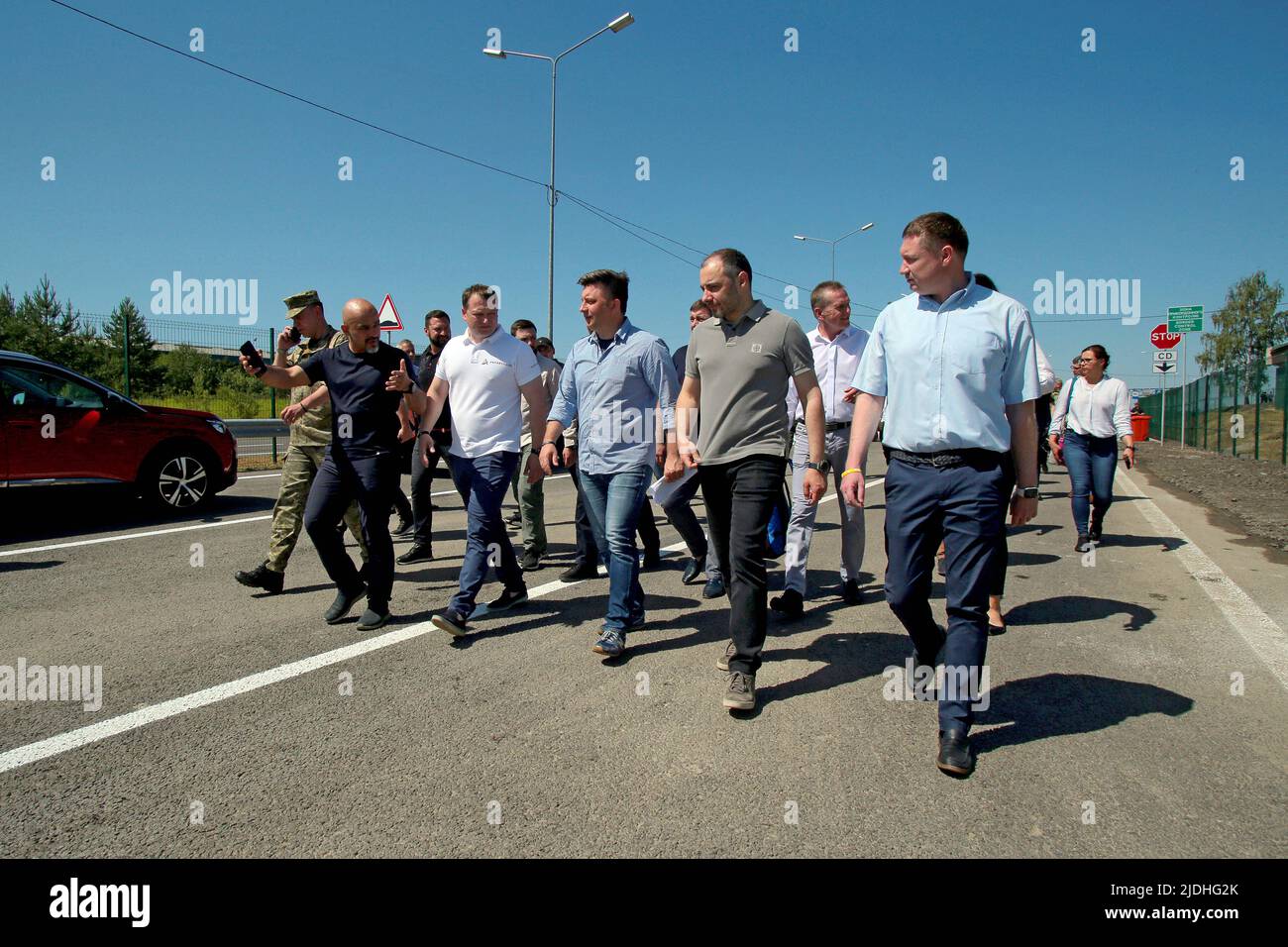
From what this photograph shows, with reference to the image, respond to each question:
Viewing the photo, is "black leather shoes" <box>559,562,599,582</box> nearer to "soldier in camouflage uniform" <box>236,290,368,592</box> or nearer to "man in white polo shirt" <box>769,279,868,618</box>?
"soldier in camouflage uniform" <box>236,290,368,592</box>

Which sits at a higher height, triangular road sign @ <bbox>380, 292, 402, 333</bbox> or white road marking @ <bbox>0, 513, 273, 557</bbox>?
triangular road sign @ <bbox>380, 292, 402, 333</bbox>

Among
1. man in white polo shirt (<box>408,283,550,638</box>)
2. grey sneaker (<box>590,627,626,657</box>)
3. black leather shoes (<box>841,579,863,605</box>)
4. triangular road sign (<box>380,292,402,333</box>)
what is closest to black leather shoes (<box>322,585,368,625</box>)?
man in white polo shirt (<box>408,283,550,638</box>)

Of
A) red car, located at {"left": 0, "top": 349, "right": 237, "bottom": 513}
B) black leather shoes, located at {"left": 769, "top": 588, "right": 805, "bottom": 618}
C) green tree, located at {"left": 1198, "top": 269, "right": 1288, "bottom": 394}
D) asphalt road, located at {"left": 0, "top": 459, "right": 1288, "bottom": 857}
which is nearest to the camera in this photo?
asphalt road, located at {"left": 0, "top": 459, "right": 1288, "bottom": 857}

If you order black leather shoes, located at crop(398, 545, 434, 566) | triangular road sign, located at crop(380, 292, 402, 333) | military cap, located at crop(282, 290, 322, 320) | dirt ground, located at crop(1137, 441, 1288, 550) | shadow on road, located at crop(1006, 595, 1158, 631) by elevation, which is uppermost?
triangular road sign, located at crop(380, 292, 402, 333)

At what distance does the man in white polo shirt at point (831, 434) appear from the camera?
505 cm

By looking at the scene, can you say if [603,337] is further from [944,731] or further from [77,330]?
[77,330]

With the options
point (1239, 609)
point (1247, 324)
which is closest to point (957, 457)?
point (1239, 609)

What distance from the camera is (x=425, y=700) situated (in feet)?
11.8

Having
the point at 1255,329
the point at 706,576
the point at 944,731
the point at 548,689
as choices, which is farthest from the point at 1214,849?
the point at 1255,329

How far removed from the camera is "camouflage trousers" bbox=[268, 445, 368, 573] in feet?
18.0

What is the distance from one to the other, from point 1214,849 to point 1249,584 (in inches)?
185

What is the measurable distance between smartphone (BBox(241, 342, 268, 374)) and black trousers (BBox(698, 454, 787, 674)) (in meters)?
2.38

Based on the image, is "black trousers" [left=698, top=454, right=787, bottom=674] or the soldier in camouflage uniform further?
the soldier in camouflage uniform

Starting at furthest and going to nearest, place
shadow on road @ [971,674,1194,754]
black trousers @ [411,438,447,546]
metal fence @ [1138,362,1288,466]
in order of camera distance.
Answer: metal fence @ [1138,362,1288,466], black trousers @ [411,438,447,546], shadow on road @ [971,674,1194,754]
